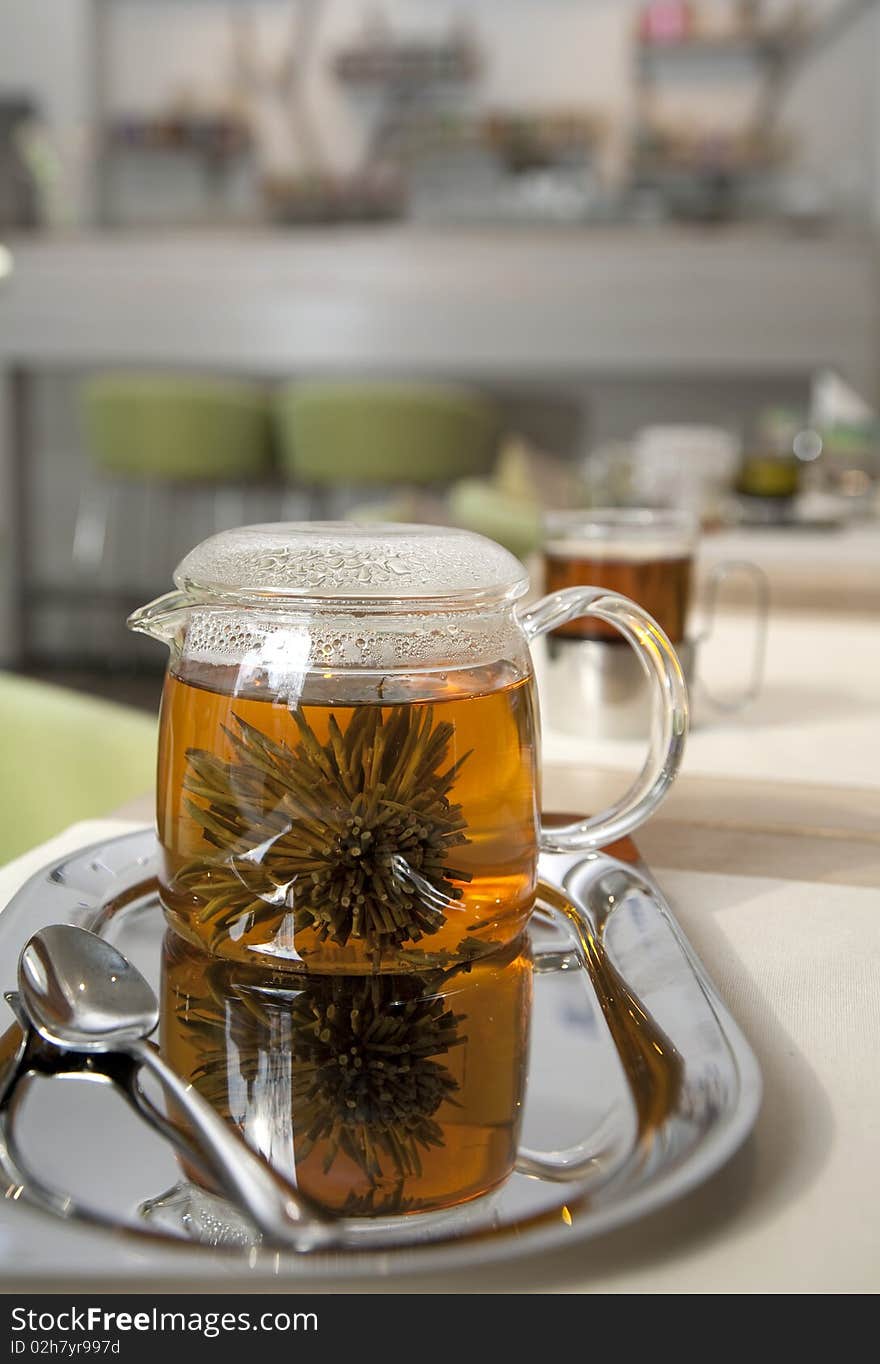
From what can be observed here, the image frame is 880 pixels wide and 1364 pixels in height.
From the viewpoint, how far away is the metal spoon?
28 centimetres

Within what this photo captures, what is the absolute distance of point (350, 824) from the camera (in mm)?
404

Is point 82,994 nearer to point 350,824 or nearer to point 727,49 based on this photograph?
point 350,824

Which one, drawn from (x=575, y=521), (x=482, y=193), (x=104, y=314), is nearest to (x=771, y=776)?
(x=575, y=521)

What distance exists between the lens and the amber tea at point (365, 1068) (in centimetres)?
30

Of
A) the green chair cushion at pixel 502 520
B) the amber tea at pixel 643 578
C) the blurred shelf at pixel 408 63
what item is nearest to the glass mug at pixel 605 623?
the amber tea at pixel 643 578

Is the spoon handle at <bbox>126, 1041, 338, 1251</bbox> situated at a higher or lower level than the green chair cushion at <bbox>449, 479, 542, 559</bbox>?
higher

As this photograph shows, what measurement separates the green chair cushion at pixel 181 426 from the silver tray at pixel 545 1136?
Answer: 12.8ft

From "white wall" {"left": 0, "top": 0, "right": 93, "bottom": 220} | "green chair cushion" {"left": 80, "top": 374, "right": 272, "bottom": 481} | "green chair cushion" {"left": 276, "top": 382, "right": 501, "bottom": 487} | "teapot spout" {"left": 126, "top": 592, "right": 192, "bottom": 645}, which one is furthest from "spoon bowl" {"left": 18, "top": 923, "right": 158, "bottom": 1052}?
"white wall" {"left": 0, "top": 0, "right": 93, "bottom": 220}

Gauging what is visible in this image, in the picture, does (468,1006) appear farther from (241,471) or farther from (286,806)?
(241,471)

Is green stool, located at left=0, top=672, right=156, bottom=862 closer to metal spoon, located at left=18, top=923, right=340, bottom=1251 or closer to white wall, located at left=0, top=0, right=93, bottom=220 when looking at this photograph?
metal spoon, located at left=18, top=923, right=340, bottom=1251

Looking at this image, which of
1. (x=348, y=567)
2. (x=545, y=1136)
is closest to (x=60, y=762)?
(x=348, y=567)

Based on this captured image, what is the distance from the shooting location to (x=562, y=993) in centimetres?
42

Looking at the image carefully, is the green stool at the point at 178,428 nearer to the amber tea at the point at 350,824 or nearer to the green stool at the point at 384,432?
the green stool at the point at 384,432
